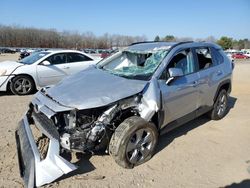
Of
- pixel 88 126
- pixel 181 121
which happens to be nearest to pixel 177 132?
pixel 181 121

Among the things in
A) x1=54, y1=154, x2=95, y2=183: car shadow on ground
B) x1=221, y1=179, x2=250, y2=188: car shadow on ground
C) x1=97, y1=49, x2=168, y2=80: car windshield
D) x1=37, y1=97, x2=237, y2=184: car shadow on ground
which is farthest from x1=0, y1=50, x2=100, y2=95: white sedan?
x1=221, y1=179, x2=250, y2=188: car shadow on ground

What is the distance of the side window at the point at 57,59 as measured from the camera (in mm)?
9544

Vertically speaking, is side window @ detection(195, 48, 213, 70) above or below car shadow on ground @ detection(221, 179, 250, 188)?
above

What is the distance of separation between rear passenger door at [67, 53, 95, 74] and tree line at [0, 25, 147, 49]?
108m

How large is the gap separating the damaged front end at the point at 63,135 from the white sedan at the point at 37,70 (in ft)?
16.0

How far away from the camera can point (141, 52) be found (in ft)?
17.5

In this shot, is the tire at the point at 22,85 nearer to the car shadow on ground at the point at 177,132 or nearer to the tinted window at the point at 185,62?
the car shadow on ground at the point at 177,132

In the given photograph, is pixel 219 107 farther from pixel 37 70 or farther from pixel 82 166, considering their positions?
pixel 37 70

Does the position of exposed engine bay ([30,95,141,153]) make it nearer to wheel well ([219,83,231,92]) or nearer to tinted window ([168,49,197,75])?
tinted window ([168,49,197,75])

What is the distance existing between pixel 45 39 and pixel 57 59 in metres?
122

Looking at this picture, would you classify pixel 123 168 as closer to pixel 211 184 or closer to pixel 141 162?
pixel 141 162

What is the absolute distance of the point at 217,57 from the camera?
6.38 m

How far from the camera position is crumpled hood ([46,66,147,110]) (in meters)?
3.93

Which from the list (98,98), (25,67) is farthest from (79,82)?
(25,67)
